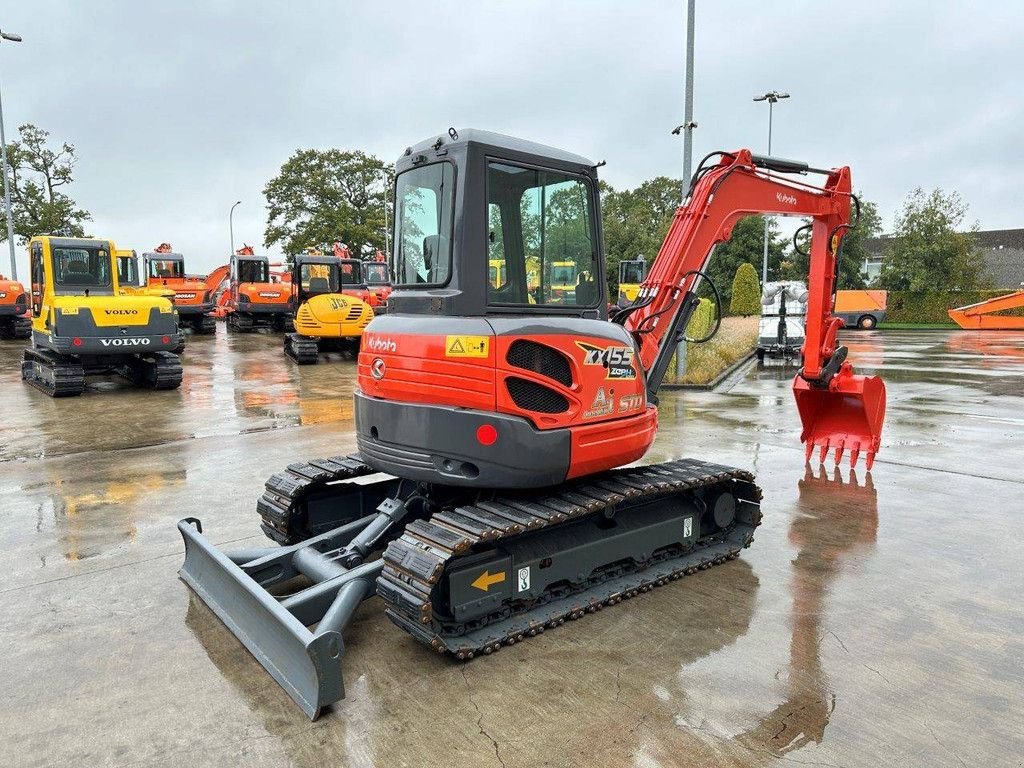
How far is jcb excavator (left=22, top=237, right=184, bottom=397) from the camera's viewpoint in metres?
12.8

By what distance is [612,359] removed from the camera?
4781 millimetres

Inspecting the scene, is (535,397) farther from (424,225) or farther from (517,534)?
(424,225)

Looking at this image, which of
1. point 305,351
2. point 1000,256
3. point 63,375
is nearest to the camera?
point 63,375

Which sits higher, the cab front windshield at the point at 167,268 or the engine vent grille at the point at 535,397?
the cab front windshield at the point at 167,268

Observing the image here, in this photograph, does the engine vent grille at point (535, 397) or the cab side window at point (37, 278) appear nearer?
the engine vent grille at point (535, 397)

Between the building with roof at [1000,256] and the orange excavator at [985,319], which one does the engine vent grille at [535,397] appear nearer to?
the orange excavator at [985,319]

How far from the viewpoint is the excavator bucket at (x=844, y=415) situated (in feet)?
26.1

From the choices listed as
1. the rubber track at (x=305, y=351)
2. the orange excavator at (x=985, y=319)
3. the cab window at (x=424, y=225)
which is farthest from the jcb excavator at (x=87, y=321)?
the orange excavator at (x=985, y=319)

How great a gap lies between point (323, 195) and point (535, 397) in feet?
174

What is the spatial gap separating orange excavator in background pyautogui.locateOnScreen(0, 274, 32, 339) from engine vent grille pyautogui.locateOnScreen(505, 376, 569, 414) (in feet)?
88.0

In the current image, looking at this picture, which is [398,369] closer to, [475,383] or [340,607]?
[475,383]

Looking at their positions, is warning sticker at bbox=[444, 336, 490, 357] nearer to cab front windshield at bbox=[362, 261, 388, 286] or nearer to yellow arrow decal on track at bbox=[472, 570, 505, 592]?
yellow arrow decal on track at bbox=[472, 570, 505, 592]

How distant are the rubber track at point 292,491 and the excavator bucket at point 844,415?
5.19 m

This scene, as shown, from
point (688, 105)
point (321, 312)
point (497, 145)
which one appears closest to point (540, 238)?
point (497, 145)
